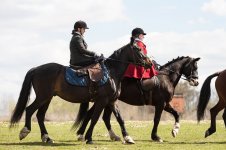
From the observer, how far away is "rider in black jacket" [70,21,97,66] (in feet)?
49.0

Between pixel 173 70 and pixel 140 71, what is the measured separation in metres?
1.41

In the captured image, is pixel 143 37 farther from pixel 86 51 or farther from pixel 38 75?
pixel 38 75

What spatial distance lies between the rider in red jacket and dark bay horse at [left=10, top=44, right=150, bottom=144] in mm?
1259

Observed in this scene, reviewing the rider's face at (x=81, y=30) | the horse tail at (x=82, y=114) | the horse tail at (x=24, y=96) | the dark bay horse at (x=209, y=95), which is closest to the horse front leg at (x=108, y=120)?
the horse tail at (x=82, y=114)

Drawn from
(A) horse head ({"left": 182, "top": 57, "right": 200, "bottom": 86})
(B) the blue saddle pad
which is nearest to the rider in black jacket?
(B) the blue saddle pad

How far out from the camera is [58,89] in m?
14.9

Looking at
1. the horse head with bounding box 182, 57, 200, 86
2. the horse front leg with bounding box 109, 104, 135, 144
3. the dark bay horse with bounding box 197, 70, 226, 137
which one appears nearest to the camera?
the horse front leg with bounding box 109, 104, 135, 144

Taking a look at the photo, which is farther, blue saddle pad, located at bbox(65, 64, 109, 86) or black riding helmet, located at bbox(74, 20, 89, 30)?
black riding helmet, located at bbox(74, 20, 89, 30)

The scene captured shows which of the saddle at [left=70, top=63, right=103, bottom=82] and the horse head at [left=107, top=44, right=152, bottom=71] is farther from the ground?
the horse head at [left=107, top=44, right=152, bottom=71]

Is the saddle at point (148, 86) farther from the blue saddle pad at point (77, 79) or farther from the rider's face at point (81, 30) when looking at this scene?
the rider's face at point (81, 30)

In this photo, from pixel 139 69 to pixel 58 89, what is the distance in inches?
118

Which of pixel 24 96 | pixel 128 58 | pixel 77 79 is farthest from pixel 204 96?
pixel 24 96

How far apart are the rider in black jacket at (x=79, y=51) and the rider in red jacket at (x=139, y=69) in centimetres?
177

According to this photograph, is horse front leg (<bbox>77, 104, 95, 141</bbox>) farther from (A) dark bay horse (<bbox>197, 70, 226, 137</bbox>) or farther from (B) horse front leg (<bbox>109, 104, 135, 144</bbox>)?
(A) dark bay horse (<bbox>197, 70, 226, 137</bbox>)
